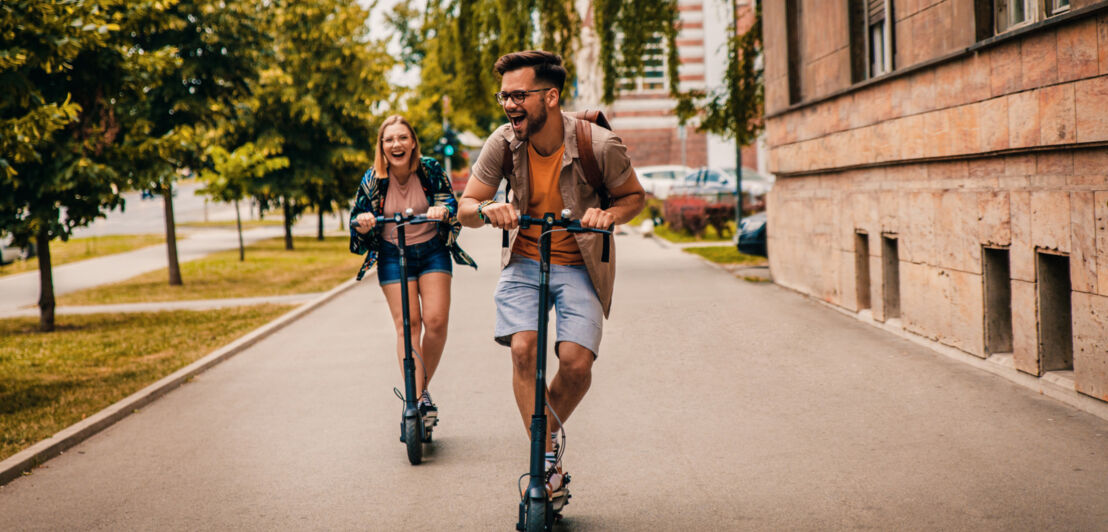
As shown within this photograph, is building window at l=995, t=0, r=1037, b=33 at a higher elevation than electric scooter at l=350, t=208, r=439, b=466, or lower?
higher

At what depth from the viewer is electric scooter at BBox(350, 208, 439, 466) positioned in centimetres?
582

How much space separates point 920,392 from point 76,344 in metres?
8.78

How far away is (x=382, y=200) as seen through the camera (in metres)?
6.45

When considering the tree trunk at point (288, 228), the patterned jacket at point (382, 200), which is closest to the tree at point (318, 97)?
the tree trunk at point (288, 228)

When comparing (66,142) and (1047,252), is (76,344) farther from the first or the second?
(1047,252)

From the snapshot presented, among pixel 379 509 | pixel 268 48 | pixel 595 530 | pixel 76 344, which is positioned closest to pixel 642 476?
pixel 595 530

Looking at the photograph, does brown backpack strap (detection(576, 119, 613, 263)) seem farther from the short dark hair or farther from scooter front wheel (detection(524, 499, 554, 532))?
scooter front wheel (detection(524, 499, 554, 532))

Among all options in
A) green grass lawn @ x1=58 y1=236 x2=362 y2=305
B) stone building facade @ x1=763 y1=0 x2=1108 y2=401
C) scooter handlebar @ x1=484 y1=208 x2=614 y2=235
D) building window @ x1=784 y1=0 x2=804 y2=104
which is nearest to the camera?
scooter handlebar @ x1=484 y1=208 x2=614 y2=235

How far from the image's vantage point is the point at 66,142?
12.6 m

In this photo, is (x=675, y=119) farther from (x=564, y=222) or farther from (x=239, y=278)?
(x=564, y=222)

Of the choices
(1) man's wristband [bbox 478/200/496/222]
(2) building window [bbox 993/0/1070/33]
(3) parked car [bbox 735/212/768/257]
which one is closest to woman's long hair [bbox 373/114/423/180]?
(1) man's wristband [bbox 478/200/496/222]

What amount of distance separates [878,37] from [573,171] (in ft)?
24.8

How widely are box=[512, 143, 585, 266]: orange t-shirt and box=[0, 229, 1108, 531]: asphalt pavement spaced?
1103 mm

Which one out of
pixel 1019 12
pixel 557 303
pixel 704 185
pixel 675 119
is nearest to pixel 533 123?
pixel 557 303
